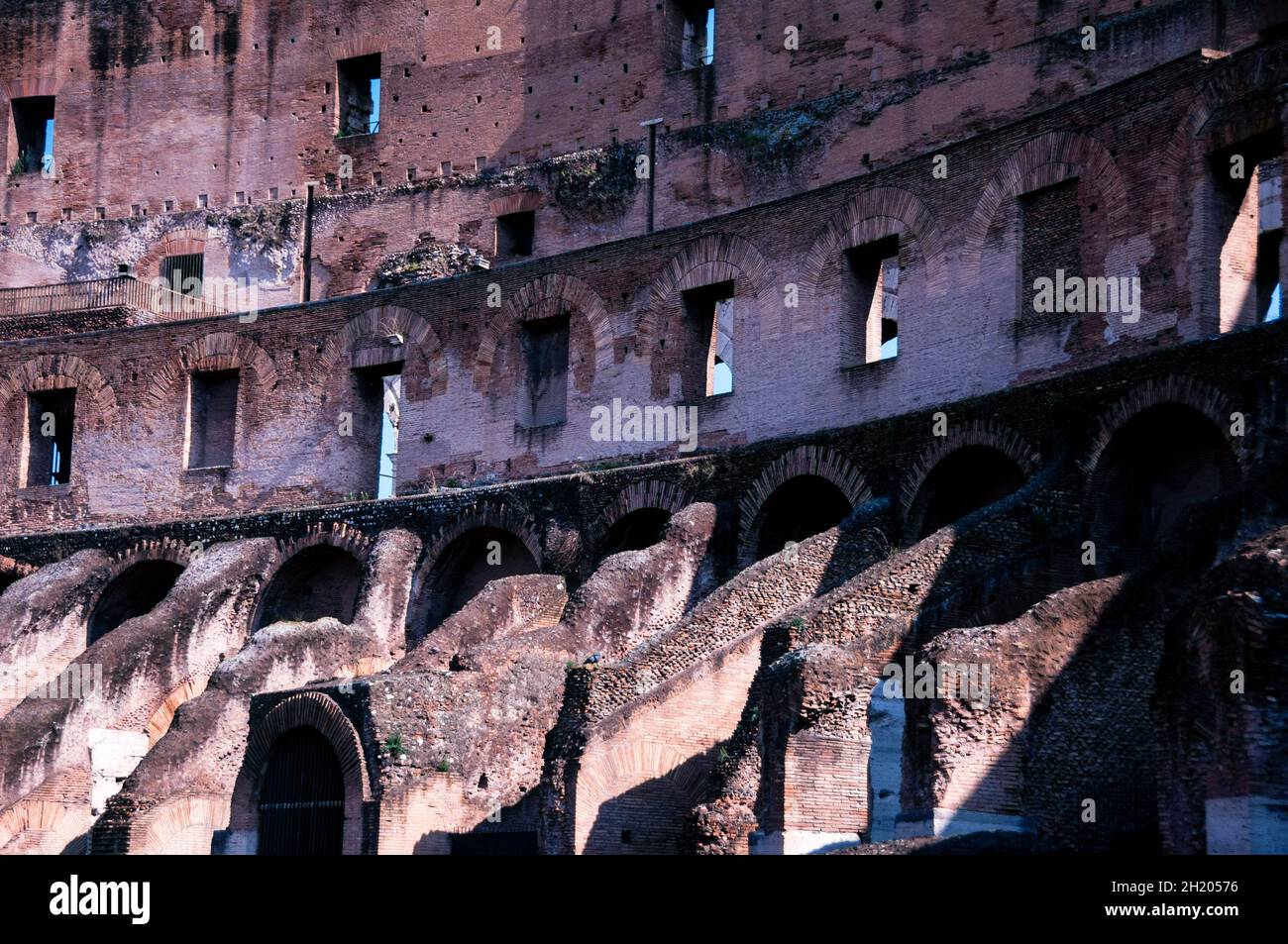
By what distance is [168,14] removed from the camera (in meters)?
35.0

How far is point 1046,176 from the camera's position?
21.0 metres

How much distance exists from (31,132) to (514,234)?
354 inches

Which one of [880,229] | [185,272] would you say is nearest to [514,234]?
[185,272]

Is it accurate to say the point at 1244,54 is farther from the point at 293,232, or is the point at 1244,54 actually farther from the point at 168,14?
the point at 168,14

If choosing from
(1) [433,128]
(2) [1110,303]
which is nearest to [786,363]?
(2) [1110,303]

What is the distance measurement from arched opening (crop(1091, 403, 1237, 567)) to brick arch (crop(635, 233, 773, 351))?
585cm

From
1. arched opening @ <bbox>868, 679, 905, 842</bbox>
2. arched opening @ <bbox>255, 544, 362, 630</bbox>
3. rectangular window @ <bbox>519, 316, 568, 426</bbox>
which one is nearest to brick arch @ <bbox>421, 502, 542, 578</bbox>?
arched opening @ <bbox>255, 544, 362, 630</bbox>

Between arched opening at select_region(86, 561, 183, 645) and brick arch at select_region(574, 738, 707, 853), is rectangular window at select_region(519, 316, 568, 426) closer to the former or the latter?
arched opening at select_region(86, 561, 183, 645)

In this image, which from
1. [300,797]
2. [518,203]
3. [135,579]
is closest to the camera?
[300,797]

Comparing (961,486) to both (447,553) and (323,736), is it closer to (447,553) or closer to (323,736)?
(323,736)

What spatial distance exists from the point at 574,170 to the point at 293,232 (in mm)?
4655

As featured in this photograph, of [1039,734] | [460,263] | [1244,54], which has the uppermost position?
[460,263]

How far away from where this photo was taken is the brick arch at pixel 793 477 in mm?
21297

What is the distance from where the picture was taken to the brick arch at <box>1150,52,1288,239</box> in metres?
18.8
